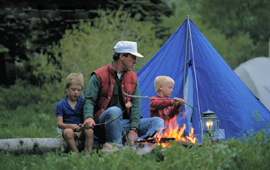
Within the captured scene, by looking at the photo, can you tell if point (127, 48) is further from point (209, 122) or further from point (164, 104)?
point (209, 122)

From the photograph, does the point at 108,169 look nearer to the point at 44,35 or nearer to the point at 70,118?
the point at 70,118

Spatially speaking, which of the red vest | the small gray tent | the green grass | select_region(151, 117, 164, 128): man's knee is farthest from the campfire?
the small gray tent

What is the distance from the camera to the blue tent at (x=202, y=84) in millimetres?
5523

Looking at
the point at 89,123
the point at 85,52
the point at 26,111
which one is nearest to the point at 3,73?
the point at 26,111

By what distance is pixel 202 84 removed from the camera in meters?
5.85

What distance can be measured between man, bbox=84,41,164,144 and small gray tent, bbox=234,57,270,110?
5444 mm

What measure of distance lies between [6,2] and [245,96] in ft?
28.1

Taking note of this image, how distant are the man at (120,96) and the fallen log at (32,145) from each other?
16.7 inches

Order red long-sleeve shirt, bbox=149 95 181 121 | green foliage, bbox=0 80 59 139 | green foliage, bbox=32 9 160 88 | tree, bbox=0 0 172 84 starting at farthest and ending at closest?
tree, bbox=0 0 172 84 < green foliage, bbox=32 9 160 88 < green foliage, bbox=0 80 59 139 < red long-sleeve shirt, bbox=149 95 181 121

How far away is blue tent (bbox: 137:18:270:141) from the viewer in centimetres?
552

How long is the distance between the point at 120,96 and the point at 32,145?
125 cm

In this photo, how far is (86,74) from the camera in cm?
1141

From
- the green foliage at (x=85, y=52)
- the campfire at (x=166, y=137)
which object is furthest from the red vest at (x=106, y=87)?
the green foliage at (x=85, y=52)

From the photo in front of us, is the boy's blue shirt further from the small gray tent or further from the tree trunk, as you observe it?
the tree trunk
